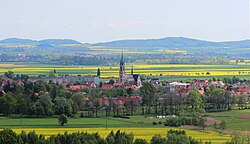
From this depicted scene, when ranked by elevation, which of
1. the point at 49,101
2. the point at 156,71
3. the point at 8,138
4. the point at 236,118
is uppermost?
the point at 8,138

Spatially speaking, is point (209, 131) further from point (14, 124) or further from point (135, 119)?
point (14, 124)

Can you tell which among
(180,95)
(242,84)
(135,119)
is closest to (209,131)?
(135,119)

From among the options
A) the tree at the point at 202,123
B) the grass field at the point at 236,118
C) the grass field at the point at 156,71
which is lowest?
the grass field at the point at 156,71

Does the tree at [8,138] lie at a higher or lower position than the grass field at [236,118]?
higher

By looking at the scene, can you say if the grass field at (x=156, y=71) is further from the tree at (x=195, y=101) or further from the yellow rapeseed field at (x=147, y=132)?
the yellow rapeseed field at (x=147, y=132)

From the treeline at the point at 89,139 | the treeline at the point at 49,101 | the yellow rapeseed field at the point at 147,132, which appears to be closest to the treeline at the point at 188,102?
the treeline at the point at 49,101

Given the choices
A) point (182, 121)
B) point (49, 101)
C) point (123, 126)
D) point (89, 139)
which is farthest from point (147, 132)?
point (49, 101)

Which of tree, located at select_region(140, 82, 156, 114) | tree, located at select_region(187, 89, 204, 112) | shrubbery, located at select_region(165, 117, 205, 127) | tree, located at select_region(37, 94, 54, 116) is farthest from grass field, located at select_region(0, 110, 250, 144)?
tree, located at select_region(140, 82, 156, 114)

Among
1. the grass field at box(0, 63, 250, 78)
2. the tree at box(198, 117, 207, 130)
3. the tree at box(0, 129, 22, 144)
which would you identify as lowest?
the grass field at box(0, 63, 250, 78)

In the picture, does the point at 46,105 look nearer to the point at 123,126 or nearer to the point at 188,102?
the point at 123,126

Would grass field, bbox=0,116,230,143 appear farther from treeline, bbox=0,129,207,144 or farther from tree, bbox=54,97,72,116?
treeline, bbox=0,129,207,144

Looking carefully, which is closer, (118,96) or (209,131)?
(209,131)
